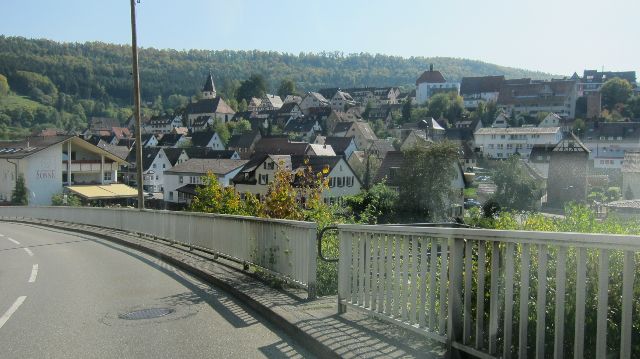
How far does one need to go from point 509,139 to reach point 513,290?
320 feet

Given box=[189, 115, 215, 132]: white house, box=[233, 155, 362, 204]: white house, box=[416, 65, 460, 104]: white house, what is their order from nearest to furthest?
box=[233, 155, 362, 204]: white house
box=[189, 115, 215, 132]: white house
box=[416, 65, 460, 104]: white house

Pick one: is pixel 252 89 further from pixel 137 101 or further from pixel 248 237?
pixel 248 237

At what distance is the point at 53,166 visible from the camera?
56.8 meters

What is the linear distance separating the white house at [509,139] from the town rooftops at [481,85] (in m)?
48.5

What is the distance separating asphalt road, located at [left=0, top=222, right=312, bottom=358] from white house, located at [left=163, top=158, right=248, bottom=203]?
5950 cm

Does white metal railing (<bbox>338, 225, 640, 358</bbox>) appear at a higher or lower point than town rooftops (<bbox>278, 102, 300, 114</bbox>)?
lower

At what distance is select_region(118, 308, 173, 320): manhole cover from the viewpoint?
7471 mm

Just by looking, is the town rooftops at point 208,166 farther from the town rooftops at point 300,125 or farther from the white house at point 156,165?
the town rooftops at point 300,125

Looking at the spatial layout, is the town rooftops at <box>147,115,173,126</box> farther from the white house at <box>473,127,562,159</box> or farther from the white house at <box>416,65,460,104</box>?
the white house at <box>473,127,562,159</box>

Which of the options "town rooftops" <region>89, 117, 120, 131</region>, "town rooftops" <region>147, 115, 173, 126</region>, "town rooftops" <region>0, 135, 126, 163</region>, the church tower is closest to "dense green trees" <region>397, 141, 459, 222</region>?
"town rooftops" <region>0, 135, 126, 163</region>

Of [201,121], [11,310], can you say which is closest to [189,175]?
[11,310]

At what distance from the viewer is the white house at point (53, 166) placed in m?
55.3

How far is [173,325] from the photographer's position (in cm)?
699

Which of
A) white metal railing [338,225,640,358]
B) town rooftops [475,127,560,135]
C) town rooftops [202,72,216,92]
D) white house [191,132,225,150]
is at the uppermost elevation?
town rooftops [202,72,216,92]
